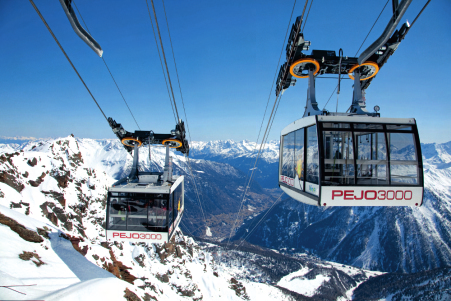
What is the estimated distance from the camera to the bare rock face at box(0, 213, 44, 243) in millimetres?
21722

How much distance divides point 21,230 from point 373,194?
32.1m

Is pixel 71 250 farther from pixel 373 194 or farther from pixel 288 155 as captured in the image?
pixel 373 194

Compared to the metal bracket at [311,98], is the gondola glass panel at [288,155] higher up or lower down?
lower down

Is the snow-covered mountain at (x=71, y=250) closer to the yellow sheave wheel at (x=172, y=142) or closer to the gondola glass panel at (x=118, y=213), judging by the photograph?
the gondola glass panel at (x=118, y=213)

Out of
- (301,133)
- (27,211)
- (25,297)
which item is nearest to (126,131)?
(25,297)

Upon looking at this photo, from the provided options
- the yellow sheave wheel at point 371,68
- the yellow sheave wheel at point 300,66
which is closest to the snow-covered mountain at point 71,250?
the yellow sheave wheel at point 300,66

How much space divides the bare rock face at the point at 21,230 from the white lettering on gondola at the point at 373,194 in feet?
98.9

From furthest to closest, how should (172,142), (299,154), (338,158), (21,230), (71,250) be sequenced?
(71,250) → (21,230) → (172,142) → (299,154) → (338,158)

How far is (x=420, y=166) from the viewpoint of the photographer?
7914 mm

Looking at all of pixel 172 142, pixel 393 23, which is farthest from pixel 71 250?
pixel 393 23

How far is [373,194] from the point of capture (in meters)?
7.75

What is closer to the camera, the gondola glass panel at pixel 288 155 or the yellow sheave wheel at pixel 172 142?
the gondola glass panel at pixel 288 155

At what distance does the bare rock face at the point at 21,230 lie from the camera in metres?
21.7

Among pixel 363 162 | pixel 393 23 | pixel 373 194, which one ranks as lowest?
pixel 373 194
